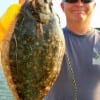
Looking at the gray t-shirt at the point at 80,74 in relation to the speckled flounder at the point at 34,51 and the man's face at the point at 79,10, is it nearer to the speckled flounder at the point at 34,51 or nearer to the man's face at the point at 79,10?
the man's face at the point at 79,10

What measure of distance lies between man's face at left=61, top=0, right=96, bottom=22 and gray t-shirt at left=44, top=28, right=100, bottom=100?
0.77 ft

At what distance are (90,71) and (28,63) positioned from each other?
3.70 feet

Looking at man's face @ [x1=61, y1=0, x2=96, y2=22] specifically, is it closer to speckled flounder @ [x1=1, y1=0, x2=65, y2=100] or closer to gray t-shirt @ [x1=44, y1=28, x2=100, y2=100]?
gray t-shirt @ [x1=44, y1=28, x2=100, y2=100]

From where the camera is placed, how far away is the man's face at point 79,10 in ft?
14.9

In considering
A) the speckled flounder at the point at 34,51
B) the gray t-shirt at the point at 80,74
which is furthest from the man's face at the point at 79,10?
the speckled flounder at the point at 34,51

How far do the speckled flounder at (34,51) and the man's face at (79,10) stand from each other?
961 mm

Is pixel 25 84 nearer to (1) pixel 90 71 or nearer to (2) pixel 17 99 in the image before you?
(2) pixel 17 99

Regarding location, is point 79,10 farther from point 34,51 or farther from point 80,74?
A: point 34,51

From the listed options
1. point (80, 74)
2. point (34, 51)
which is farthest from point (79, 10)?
point (34, 51)

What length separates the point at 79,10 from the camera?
4.55 metres

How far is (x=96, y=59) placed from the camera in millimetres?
4578

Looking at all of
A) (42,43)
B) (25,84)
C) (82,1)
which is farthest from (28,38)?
(82,1)

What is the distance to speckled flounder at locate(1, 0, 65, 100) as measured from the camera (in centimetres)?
356

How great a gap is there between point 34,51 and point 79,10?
3.62 feet
